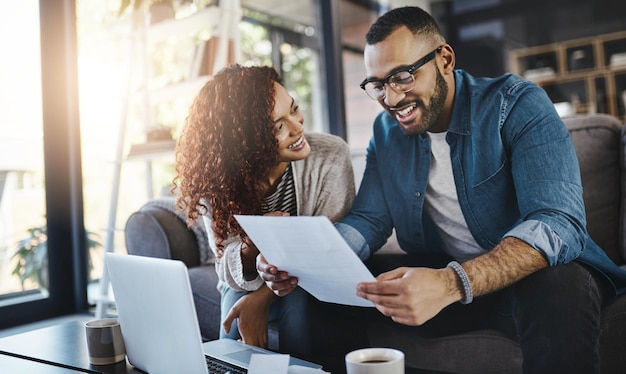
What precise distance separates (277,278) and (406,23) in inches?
25.5

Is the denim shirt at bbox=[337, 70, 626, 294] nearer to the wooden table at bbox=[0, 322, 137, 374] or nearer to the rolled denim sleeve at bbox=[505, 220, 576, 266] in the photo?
the rolled denim sleeve at bbox=[505, 220, 576, 266]

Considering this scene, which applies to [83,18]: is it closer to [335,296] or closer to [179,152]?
[179,152]

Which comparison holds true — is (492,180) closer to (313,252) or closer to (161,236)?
(313,252)

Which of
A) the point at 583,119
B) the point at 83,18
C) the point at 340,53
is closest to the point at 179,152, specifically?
the point at 583,119

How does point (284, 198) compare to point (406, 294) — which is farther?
point (284, 198)

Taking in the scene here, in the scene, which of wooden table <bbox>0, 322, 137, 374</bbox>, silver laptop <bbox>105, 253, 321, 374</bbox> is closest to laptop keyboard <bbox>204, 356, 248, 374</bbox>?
silver laptop <bbox>105, 253, 321, 374</bbox>

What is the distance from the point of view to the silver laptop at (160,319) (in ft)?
2.70

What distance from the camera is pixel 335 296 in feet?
3.49

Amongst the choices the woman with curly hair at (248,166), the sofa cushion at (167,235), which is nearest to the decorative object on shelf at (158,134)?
the sofa cushion at (167,235)

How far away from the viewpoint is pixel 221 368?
967mm

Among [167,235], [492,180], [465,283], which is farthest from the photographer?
[167,235]

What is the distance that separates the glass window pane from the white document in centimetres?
222

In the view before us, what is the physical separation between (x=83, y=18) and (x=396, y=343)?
2577 mm

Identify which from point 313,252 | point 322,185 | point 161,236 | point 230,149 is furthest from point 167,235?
point 313,252
